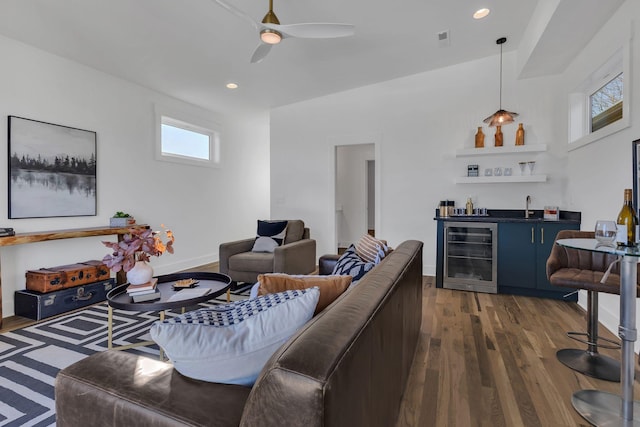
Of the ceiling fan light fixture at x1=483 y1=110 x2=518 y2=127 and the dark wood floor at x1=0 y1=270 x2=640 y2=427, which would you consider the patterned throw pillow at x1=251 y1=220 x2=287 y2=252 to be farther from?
the ceiling fan light fixture at x1=483 y1=110 x2=518 y2=127

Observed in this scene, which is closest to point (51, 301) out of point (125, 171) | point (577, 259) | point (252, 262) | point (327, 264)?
point (125, 171)

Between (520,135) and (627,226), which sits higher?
(520,135)

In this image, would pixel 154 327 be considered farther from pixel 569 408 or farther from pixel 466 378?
pixel 569 408

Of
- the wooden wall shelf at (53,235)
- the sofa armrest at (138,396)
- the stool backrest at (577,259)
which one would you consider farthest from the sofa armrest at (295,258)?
the sofa armrest at (138,396)

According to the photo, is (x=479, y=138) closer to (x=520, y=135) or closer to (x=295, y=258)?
(x=520, y=135)

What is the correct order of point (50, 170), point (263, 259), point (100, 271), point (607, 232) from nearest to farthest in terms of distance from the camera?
point (607, 232) < point (50, 170) < point (100, 271) < point (263, 259)

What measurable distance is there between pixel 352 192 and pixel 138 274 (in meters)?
5.73

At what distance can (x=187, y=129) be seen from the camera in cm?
536

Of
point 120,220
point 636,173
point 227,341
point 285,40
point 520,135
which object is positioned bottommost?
point 227,341

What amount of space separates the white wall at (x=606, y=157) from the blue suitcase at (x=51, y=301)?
4803 millimetres

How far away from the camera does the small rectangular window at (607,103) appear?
9.34ft

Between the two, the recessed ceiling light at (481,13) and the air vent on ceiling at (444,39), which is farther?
the air vent on ceiling at (444,39)

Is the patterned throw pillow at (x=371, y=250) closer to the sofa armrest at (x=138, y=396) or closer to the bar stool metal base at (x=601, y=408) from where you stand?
the bar stool metal base at (x=601, y=408)

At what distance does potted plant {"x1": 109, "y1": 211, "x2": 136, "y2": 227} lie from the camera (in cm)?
398
